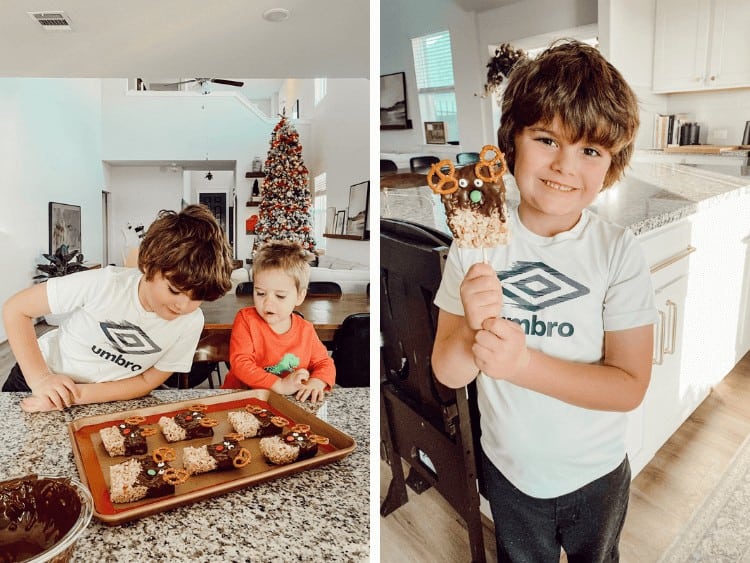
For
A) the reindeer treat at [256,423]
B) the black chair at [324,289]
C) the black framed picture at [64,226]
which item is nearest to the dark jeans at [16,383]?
the reindeer treat at [256,423]

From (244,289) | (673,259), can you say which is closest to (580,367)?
(673,259)

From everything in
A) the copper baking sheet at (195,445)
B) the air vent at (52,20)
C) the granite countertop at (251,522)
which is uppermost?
the air vent at (52,20)

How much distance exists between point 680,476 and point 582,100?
473 millimetres

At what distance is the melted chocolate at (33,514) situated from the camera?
1.97ft

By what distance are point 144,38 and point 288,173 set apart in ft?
5.46

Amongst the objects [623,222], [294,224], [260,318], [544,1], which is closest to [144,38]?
[260,318]

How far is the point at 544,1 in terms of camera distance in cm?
62

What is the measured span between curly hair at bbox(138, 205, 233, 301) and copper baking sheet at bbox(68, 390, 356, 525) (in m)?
0.36

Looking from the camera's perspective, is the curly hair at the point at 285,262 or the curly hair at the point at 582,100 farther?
the curly hair at the point at 285,262

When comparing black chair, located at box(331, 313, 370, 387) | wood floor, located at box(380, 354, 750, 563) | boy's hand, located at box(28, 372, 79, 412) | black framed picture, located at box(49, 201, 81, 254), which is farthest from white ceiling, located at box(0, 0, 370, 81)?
wood floor, located at box(380, 354, 750, 563)

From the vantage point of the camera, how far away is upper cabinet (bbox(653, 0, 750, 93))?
0.59 meters

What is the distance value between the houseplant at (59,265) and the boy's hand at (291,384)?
5.28 ft

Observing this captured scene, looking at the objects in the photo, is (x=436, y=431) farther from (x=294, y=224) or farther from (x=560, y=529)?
(x=294, y=224)

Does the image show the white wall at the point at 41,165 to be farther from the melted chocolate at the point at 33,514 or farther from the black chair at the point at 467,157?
the black chair at the point at 467,157
